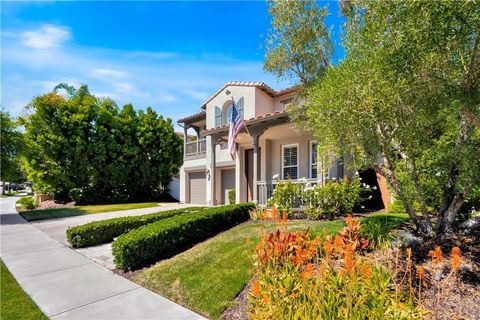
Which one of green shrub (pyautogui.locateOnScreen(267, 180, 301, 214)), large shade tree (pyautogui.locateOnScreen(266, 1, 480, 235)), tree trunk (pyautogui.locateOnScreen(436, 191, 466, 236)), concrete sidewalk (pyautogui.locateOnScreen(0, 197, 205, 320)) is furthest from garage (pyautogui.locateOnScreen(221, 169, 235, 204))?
tree trunk (pyautogui.locateOnScreen(436, 191, 466, 236))

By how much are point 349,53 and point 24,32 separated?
27.9 ft

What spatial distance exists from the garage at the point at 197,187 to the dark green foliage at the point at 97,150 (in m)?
6.07

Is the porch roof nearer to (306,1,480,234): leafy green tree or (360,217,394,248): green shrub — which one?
(306,1,480,234): leafy green tree

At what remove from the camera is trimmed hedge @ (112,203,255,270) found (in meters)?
6.11

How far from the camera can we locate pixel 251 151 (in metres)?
16.2

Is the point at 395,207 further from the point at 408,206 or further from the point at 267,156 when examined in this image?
the point at 267,156

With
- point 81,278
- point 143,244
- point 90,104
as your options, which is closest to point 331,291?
point 143,244

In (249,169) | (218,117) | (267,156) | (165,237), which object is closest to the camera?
(165,237)

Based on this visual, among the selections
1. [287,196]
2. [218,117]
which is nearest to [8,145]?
[218,117]

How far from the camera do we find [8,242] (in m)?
9.28

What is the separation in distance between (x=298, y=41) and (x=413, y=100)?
4.96 m

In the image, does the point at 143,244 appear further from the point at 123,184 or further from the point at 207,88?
the point at 123,184

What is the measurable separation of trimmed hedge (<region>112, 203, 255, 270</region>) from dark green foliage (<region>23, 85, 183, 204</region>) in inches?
686

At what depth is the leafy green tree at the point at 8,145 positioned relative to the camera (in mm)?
15594
